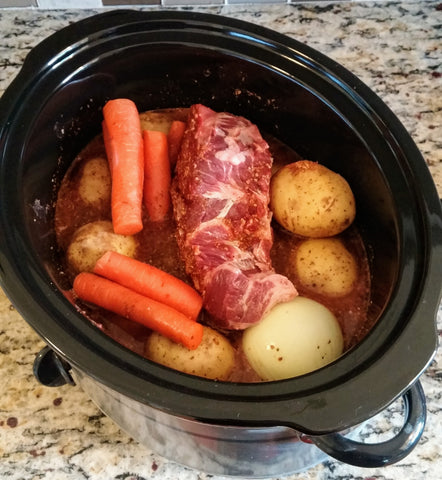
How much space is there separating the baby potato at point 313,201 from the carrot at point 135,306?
282 millimetres

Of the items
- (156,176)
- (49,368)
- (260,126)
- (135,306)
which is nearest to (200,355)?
(135,306)

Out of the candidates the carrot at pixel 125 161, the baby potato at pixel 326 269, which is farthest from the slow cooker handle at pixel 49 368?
the baby potato at pixel 326 269

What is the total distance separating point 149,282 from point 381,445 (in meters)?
0.45

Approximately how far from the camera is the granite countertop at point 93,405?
1012 mm

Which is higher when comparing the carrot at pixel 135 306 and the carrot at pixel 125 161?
the carrot at pixel 125 161

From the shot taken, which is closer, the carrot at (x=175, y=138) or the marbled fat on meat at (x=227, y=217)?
the marbled fat on meat at (x=227, y=217)

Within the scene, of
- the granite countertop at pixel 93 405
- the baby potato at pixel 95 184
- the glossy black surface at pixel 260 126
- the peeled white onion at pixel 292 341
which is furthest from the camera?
the baby potato at pixel 95 184

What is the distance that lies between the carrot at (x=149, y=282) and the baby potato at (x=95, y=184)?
0.56 feet

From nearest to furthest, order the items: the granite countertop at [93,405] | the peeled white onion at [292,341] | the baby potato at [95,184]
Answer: the peeled white onion at [292,341] < the granite countertop at [93,405] < the baby potato at [95,184]

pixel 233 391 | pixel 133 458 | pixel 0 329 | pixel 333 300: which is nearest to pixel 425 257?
pixel 333 300

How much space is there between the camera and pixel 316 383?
74 cm

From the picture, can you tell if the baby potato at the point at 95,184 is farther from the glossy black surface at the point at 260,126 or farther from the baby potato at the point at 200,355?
the baby potato at the point at 200,355

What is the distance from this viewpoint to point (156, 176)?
1.15 meters

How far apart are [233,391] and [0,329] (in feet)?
1.87
